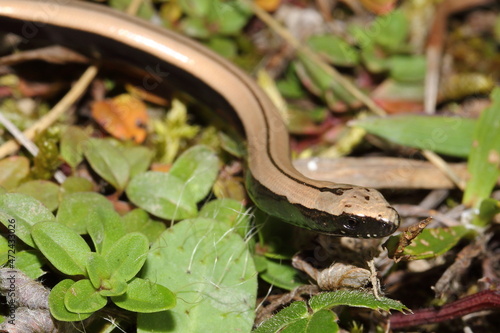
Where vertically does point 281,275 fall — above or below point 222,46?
below

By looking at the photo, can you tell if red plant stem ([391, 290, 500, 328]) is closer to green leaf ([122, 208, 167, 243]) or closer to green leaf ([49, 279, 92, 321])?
green leaf ([122, 208, 167, 243])

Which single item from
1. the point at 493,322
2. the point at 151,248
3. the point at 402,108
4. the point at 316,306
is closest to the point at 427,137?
the point at 402,108

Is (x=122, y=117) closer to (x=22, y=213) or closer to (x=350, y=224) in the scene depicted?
(x=22, y=213)

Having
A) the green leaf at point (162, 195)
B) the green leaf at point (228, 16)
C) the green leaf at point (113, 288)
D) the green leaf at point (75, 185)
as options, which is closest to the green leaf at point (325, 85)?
the green leaf at point (228, 16)

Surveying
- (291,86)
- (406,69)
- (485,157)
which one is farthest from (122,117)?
(485,157)

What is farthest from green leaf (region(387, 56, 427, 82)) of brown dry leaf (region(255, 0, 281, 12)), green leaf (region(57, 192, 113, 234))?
green leaf (region(57, 192, 113, 234))

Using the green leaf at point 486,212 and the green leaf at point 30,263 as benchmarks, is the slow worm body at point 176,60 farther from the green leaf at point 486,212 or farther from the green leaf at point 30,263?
the green leaf at point 30,263
